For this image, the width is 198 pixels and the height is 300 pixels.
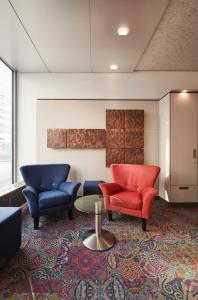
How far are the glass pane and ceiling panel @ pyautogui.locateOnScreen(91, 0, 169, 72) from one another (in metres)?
1.97

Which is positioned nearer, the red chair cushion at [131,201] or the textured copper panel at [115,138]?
the red chair cushion at [131,201]

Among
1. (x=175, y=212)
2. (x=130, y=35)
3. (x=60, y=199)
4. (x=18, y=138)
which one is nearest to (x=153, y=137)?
(x=175, y=212)

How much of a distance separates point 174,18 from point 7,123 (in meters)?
3.63

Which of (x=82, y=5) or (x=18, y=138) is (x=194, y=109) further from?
(x=18, y=138)

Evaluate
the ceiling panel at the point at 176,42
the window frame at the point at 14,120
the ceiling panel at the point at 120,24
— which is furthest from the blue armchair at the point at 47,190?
the ceiling panel at the point at 176,42

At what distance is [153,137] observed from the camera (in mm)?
3951

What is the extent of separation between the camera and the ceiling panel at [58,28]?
6.62 ft

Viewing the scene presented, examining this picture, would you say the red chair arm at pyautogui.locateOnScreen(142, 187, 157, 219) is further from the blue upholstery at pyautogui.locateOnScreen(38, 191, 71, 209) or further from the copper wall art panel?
the copper wall art panel

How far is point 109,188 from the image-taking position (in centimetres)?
291

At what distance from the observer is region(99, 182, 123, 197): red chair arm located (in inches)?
112

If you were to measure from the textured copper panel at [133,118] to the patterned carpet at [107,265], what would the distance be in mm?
2167

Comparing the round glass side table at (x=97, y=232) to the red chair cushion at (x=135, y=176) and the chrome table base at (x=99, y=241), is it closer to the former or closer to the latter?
the chrome table base at (x=99, y=241)

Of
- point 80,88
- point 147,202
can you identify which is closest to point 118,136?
point 80,88

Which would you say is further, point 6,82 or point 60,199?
point 6,82
